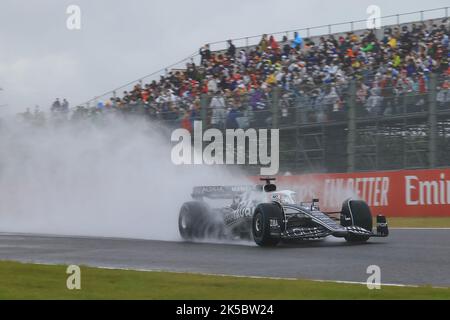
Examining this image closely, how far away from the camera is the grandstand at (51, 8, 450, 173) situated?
1980 cm

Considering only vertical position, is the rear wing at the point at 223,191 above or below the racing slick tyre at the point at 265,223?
above

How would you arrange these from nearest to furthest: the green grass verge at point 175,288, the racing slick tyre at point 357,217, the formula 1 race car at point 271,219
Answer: the green grass verge at point 175,288
the formula 1 race car at point 271,219
the racing slick tyre at point 357,217

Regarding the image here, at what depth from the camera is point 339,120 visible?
68.5 ft

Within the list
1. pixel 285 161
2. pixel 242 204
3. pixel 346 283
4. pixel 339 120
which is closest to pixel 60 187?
pixel 285 161

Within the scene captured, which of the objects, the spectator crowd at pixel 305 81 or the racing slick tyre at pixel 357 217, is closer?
the racing slick tyre at pixel 357 217

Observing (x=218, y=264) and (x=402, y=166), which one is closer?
(x=218, y=264)

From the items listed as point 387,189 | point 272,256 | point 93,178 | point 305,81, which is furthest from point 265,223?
point 305,81

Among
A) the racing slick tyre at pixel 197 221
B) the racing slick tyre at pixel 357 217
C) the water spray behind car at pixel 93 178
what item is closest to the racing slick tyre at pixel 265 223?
the racing slick tyre at pixel 357 217

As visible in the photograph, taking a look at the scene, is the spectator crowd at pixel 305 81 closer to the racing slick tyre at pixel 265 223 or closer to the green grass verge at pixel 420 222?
the green grass verge at pixel 420 222

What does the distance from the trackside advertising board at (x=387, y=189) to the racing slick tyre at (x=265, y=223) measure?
6.55m

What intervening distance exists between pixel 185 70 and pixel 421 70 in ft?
27.8

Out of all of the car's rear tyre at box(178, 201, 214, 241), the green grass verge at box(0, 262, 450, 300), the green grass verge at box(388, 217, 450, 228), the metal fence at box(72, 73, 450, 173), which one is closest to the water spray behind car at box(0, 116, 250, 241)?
the metal fence at box(72, 73, 450, 173)

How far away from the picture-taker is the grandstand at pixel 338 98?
65.0 feet
